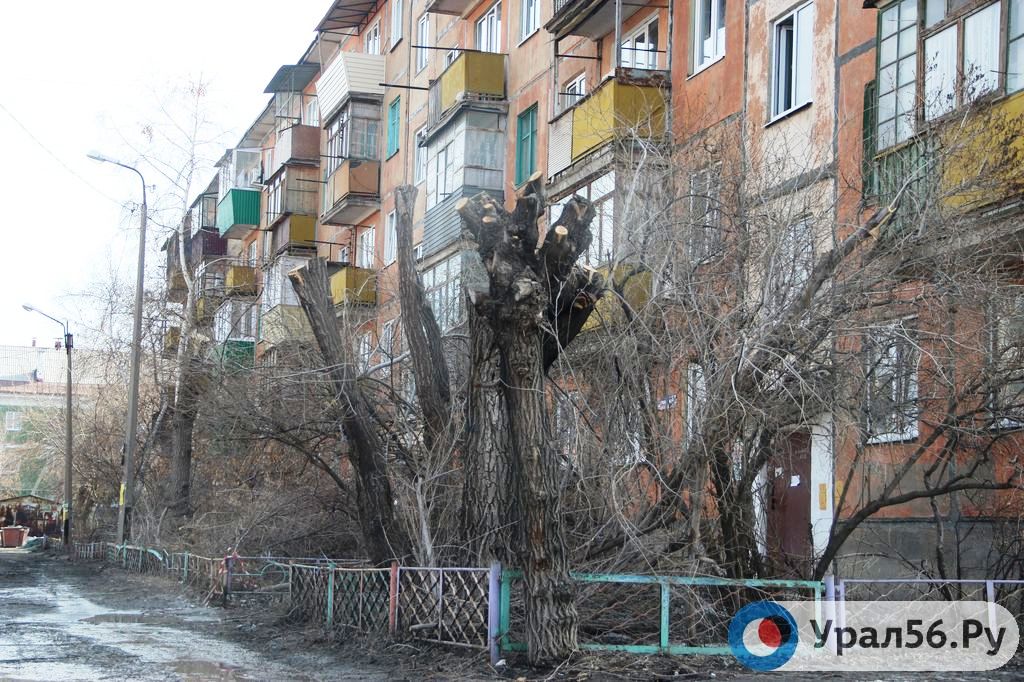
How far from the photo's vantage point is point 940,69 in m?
13.0

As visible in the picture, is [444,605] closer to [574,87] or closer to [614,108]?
[614,108]

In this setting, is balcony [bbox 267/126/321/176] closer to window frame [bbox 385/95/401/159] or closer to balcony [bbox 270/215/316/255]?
balcony [bbox 270/215/316/255]

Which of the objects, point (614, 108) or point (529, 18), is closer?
point (614, 108)

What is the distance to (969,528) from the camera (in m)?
13.5

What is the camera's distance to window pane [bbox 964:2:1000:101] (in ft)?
39.9

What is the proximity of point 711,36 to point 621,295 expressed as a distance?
28.7 feet

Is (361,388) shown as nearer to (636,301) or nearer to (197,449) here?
(636,301)

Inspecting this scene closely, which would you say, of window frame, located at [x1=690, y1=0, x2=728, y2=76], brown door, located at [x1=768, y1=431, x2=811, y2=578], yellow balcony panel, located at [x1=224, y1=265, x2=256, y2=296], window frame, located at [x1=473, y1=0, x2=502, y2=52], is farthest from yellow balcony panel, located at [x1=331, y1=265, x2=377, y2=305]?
brown door, located at [x1=768, y1=431, x2=811, y2=578]

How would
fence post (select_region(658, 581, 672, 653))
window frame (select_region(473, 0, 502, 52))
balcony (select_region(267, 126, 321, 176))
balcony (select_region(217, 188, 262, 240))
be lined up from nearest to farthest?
fence post (select_region(658, 581, 672, 653)) < window frame (select_region(473, 0, 502, 52)) < balcony (select_region(267, 126, 321, 176)) < balcony (select_region(217, 188, 262, 240))

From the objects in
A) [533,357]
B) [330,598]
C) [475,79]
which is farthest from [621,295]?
[475,79]

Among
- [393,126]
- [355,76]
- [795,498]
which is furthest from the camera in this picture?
[355,76]

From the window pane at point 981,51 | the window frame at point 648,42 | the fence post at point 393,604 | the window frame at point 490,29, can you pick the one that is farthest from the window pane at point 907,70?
the window frame at point 490,29

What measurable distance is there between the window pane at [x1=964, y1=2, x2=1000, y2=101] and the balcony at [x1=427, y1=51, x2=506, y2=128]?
14.6 metres

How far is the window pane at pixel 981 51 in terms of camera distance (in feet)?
39.9
